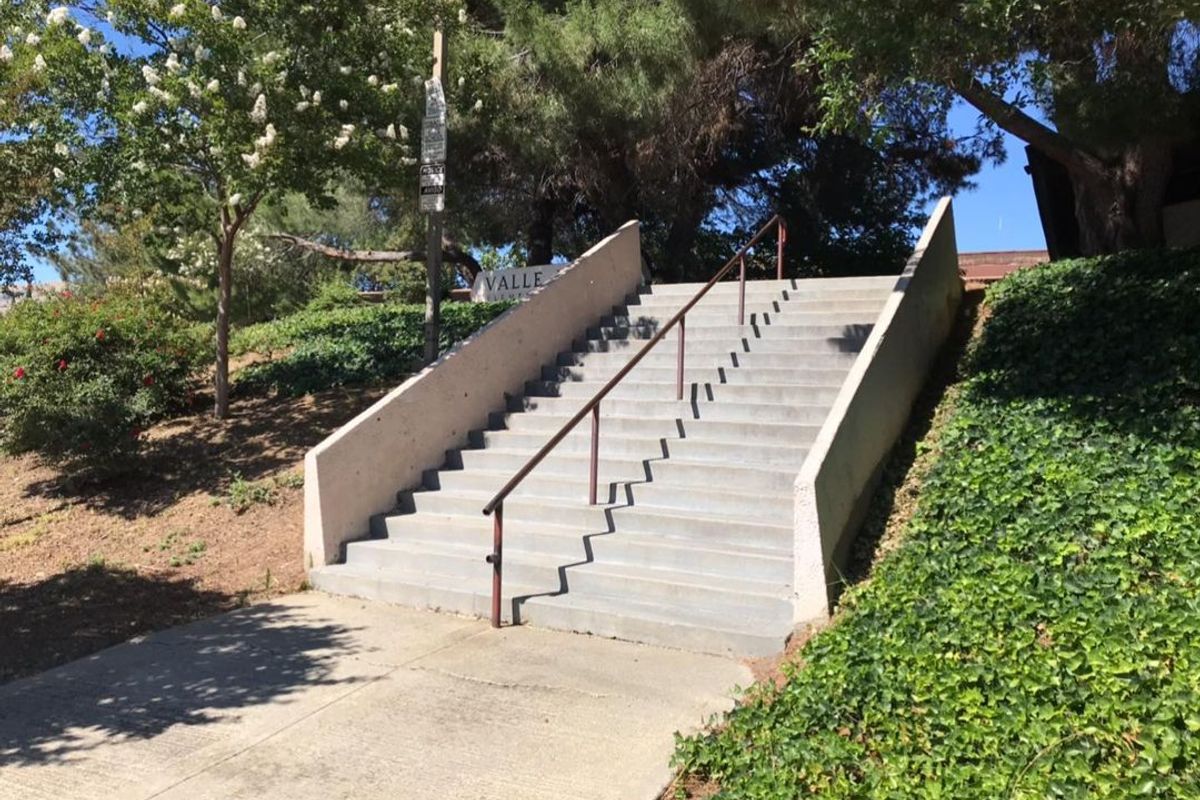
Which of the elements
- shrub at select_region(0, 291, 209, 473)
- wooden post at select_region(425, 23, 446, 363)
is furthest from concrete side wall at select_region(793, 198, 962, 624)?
shrub at select_region(0, 291, 209, 473)

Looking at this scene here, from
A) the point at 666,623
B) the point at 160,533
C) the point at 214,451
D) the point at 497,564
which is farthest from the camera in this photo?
the point at 214,451

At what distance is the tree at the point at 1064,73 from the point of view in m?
6.29

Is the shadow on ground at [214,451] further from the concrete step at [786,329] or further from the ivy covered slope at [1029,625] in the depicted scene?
the ivy covered slope at [1029,625]

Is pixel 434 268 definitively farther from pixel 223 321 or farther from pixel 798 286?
pixel 798 286

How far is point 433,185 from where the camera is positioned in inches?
306

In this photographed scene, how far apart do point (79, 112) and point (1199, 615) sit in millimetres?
9575

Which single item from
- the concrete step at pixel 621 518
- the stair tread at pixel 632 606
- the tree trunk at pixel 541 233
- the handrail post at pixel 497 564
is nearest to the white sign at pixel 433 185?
the concrete step at pixel 621 518

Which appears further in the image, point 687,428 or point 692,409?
point 692,409

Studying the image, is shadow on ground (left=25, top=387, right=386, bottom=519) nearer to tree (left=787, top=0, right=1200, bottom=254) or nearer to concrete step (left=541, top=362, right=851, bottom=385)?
concrete step (left=541, top=362, right=851, bottom=385)

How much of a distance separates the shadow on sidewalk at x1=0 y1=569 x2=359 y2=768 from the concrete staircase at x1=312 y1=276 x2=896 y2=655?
79cm

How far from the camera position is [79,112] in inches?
337

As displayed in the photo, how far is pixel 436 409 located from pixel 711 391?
234 cm

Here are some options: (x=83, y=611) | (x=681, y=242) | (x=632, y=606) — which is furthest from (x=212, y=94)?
(x=681, y=242)

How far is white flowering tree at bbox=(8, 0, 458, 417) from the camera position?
320 inches
